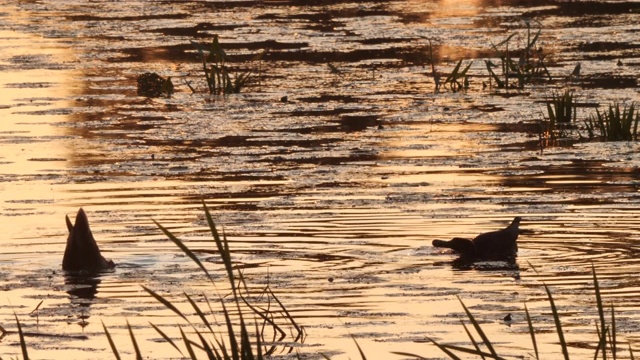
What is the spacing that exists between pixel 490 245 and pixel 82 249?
2.17m

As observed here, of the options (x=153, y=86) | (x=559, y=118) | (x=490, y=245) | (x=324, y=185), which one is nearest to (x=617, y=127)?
(x=559, y=118)

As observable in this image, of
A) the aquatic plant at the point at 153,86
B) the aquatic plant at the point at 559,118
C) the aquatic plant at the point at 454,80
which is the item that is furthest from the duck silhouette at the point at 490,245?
the aquatic plant at the point at 153,86

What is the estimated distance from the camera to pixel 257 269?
29.1ft

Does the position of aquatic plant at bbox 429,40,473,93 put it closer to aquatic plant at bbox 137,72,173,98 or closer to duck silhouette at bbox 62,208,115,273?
aquatic plant at bbox 137,72,173,98

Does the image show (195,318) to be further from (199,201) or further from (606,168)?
(606,168)

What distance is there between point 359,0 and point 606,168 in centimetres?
1584

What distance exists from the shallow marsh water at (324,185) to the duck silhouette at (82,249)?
95 mm

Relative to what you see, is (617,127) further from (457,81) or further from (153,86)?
(153,86)

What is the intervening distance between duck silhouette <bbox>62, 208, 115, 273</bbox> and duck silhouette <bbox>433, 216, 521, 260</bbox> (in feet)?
6.00

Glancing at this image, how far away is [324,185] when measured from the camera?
1162 cm

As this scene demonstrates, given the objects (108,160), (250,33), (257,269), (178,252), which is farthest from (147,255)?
(250,33)

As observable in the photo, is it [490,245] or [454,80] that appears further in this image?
[454,80]

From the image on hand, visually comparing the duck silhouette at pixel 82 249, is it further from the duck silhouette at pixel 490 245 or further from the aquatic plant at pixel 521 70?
the aquatic plant at pixel 521 70

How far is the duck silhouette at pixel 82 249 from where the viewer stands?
8898 millimetres
